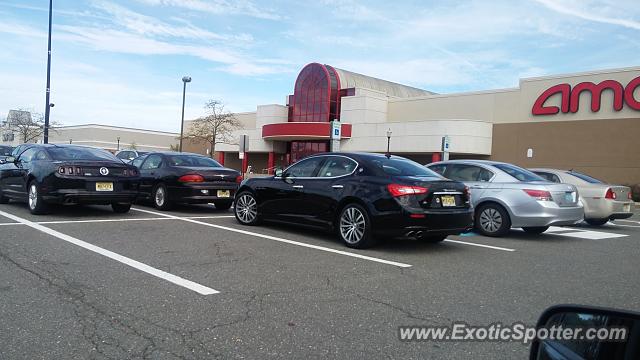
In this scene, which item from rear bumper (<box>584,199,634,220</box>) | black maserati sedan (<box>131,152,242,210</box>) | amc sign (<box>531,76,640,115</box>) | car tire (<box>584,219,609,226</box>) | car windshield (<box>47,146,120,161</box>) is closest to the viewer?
car windshield (<box>47,146,120,161</box>)

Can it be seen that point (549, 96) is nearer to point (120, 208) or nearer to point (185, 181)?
point (185, 181)

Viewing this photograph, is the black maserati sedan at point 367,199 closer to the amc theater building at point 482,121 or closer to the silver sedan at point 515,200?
the silver sedan at point 515,200

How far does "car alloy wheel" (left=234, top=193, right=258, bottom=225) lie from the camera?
9383mm

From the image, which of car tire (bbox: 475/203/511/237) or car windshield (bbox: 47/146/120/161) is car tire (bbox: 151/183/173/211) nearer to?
car windshield (bbox: 47/146/120/161)

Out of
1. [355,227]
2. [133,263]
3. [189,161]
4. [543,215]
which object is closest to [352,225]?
[355,227]

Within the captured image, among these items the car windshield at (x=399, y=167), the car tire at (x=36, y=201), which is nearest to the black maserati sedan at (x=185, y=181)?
the car tire at (x=36, y=201)

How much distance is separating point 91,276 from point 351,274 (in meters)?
2.77

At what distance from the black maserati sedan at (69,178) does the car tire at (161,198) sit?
82 cm

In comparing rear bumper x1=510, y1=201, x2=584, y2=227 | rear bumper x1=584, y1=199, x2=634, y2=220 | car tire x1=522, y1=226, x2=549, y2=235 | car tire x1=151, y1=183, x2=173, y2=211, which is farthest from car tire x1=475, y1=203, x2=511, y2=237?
car tire x1=151, y1=183, x2=173, y2=211

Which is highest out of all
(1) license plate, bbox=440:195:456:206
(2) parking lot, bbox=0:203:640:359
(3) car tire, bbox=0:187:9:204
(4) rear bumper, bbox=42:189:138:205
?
(1) license plate, bbox=440:195:456:206

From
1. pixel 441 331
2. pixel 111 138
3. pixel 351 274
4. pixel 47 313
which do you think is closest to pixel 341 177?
pixel 351 274

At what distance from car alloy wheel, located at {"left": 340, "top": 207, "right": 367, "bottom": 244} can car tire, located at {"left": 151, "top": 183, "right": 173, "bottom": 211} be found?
17.3 feet

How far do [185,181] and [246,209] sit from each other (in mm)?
2306

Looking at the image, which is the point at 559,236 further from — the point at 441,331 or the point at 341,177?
the point at 441,331
